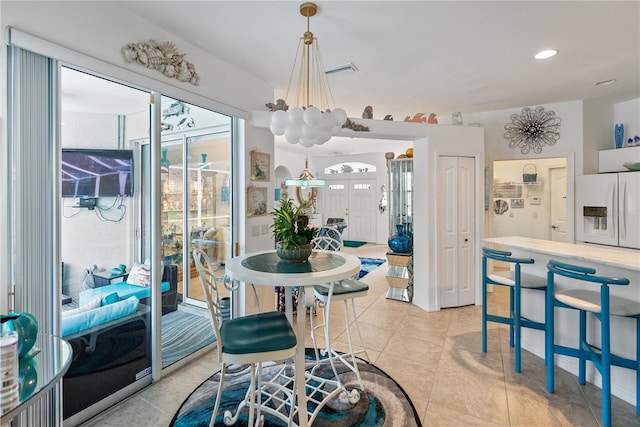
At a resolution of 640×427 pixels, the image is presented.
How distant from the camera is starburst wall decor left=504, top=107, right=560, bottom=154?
169 inches

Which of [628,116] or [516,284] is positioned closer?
[516,284]

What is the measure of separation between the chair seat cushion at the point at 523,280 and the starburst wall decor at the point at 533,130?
8.23ft

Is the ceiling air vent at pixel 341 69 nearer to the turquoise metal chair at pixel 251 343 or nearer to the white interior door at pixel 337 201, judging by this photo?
the turquoise metal chair at pixel 251 343

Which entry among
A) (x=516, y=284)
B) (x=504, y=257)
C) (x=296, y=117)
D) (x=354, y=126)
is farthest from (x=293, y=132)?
(x=516, y=284)

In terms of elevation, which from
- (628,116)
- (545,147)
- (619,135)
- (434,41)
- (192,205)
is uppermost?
(434,41)

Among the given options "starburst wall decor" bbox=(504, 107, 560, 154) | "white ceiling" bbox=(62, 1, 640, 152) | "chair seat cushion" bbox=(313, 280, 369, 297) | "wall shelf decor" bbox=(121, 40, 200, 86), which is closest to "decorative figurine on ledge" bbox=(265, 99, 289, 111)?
"white ceiling" bbox=(62, 1, 640, 152)

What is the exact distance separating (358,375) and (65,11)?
120 inches

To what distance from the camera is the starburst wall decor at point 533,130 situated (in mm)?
4289

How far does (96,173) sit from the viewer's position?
2.43 meters

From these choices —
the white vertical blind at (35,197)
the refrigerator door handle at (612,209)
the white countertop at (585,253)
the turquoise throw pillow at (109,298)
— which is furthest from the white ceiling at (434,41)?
the turquoise throw pillow at (109,298)

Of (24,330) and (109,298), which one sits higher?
(24,330)

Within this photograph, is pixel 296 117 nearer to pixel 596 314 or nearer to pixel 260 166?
pixel 260 166

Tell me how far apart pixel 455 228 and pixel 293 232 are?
9.07 feet

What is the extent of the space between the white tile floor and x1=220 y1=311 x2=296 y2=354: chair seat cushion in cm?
82
